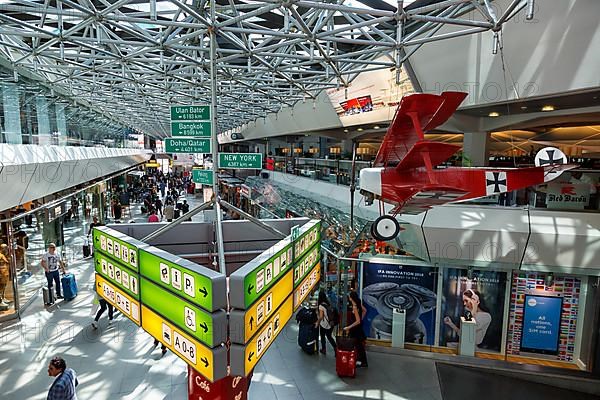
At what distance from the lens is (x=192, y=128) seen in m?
5.51

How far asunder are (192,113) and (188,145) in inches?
25.0

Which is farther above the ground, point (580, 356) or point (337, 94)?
point (337, 94)

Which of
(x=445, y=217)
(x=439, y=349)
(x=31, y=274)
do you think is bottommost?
(x=439, y=349)

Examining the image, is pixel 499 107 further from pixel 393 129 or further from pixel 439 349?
→ pixel 439 349

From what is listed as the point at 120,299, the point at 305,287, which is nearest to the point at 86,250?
the point at 120,299

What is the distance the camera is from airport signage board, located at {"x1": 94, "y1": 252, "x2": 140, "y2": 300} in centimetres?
415

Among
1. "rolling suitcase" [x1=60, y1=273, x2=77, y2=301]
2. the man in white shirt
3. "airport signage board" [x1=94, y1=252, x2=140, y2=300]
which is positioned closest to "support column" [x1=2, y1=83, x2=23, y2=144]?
the man in white shirt

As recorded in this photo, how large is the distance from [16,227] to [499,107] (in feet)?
49.6

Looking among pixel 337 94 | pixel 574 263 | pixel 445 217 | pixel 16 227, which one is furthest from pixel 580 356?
pixel 16 227

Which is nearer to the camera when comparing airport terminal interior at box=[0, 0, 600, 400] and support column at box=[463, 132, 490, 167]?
airport terminal interior at box=[0, 0, 600, 400]

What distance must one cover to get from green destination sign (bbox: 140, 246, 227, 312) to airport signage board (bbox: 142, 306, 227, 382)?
1.26 feet

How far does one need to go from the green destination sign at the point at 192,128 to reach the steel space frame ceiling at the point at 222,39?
1.37 metres

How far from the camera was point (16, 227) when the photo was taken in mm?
11758

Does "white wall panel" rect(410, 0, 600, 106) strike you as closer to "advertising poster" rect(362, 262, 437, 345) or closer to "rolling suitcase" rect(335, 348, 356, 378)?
"advertising poster" rect(362, 262, 437, 345)
